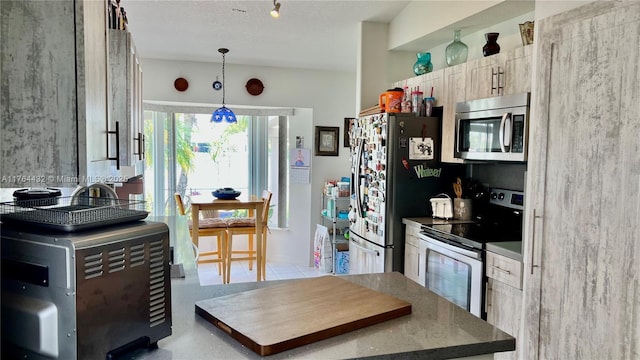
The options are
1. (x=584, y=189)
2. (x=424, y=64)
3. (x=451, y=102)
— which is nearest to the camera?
(x=584, y=189)

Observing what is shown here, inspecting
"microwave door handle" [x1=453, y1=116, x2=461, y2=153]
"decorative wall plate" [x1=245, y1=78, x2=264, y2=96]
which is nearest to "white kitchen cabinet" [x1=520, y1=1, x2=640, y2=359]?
"microwave door handle" [x1=453, y1=116, x2=461, y2=153]

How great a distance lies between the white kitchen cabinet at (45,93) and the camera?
98cm

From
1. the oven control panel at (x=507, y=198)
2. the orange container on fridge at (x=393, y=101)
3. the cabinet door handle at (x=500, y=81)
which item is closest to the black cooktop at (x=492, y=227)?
the oven control panel at (x=507, y=198)

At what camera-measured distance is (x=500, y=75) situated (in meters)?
2.73

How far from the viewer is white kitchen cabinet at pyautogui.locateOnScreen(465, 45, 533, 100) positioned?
8.38ft

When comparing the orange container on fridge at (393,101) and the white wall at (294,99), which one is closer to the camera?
the orange container on fridge at (393,101)

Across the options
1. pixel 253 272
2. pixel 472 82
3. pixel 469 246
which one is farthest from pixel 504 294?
pixel 253 272

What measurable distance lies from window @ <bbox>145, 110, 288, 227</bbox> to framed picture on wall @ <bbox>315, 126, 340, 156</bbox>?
1.77 feet

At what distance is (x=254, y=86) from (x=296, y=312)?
4.27 meters

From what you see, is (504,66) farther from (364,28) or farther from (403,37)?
(364,28)

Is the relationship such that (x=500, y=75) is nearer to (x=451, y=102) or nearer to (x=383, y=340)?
(x=451, y=102)

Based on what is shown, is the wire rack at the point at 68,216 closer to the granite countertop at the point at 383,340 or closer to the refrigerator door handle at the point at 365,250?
the granite countertop at the point at 383,340

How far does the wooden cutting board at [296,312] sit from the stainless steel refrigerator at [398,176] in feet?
6.14

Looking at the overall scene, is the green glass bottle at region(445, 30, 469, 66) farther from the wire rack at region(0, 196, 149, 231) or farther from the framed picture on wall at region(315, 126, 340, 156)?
the wire rack at region(0, 196, 149, 231)
